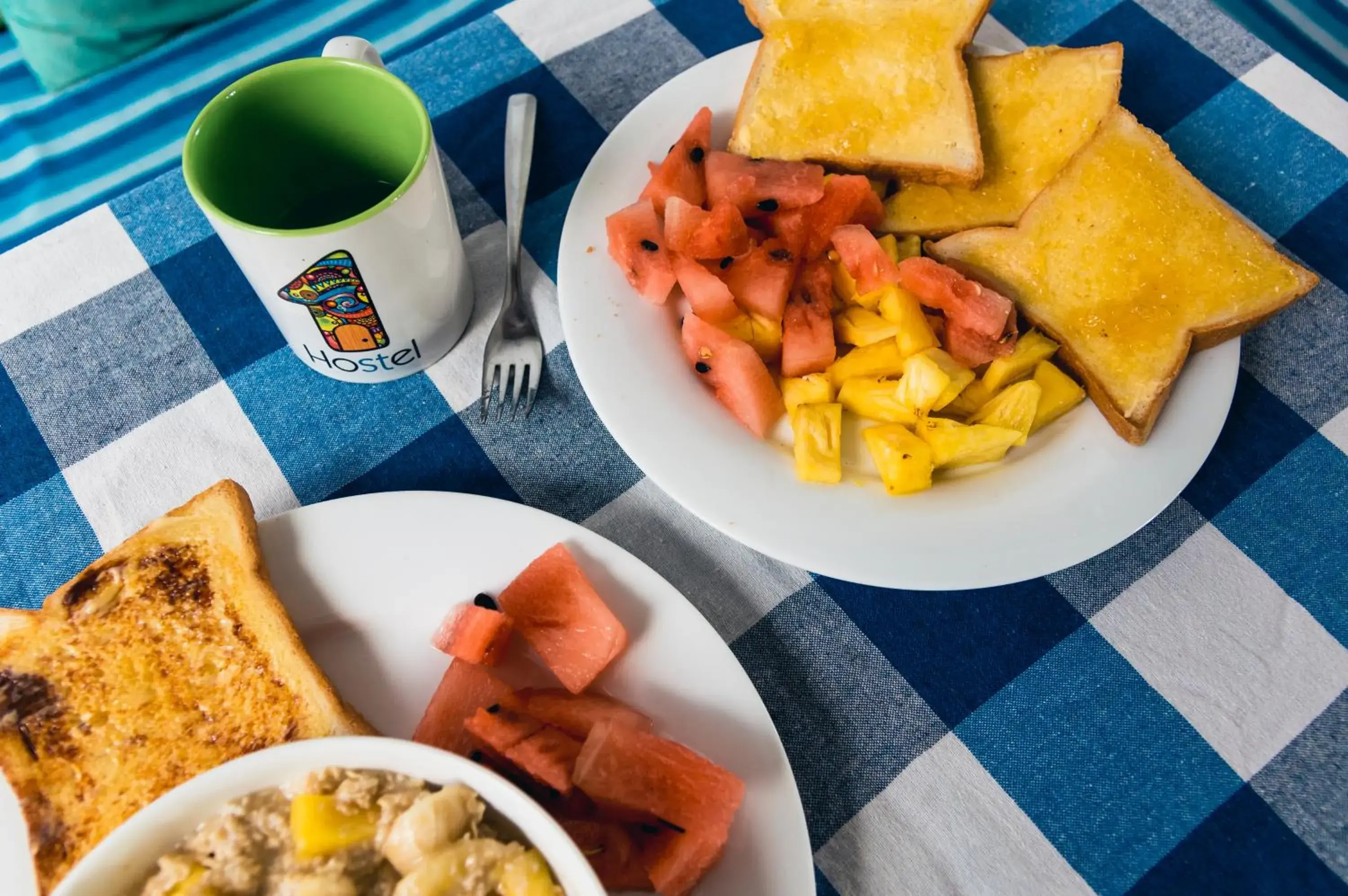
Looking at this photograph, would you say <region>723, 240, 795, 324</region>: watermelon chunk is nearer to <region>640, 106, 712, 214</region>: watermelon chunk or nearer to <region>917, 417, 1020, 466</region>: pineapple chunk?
<region>640, 106, 712, 214</region>: watermelon chunk

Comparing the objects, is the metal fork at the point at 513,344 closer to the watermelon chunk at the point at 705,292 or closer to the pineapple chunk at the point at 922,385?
the watermelon chunk at the point at 705,292

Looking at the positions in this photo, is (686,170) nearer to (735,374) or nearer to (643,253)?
(643,253)

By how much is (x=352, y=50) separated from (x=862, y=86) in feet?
2.74

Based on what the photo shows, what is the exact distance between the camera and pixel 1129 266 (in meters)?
1.40

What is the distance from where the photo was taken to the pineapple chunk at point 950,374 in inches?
50.5

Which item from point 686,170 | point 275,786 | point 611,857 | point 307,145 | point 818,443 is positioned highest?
point 307,145

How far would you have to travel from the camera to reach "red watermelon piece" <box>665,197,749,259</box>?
1.35 m

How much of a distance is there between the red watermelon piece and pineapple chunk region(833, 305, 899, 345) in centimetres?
21

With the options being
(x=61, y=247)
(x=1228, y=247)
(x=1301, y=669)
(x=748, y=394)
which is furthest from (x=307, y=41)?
(x=1301, y=669)

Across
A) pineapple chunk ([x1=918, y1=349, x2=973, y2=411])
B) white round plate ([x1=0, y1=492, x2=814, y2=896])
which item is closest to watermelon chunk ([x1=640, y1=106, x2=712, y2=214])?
pineapple chunk ([x1=918, y1=349, x2=973, y2=411])

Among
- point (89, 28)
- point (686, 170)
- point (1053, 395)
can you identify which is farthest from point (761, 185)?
point (89, 28)

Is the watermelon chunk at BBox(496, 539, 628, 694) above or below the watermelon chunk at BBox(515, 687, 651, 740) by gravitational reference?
above

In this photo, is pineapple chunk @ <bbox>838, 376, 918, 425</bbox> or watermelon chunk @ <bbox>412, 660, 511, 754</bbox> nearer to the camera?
watermelon chunk @ <bbox>412, 660, 511, 754</bbox>

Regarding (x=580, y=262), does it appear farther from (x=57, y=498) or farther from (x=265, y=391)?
(x=57, y=498)
